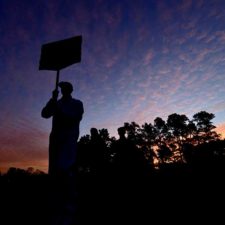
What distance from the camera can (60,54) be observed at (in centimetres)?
432

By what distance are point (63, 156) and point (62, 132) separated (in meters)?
0.42

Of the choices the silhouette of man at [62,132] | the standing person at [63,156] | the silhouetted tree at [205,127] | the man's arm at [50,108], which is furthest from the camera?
the silhouetted tree at [205,127]

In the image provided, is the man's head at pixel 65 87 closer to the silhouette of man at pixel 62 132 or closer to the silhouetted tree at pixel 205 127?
the silhouette of man at pixel 62 132

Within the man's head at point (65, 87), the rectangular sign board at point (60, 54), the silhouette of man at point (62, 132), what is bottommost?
the silhouette of man at point (62, 132)

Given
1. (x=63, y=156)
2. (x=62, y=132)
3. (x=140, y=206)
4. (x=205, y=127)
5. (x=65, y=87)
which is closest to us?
(x=63, y=156)

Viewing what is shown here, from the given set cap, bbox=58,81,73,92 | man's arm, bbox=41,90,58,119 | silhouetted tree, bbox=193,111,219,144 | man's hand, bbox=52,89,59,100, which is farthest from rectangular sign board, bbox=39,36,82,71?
silhouetted tree, bbox=193,111,219,144

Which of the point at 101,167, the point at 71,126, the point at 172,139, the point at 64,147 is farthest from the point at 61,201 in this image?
the point at 172,139

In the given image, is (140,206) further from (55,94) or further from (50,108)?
(55,94)

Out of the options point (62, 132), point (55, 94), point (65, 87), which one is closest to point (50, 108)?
point (55, 94)

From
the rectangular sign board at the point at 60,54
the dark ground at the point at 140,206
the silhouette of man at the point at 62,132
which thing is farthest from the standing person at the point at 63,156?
the rectangular sign board at the point at 60,54

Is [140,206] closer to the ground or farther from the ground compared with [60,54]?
closer to the ground

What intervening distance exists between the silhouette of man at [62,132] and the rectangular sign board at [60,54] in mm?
407

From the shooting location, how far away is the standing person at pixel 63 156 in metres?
3.55

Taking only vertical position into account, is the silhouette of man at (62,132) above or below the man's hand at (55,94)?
below
